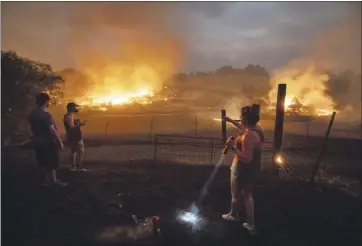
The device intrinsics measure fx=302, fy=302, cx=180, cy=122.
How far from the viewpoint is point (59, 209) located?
428 cm

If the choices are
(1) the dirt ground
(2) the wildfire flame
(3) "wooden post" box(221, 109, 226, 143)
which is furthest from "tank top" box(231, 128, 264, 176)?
(2) the wildfire flame

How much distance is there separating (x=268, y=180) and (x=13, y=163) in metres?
3.86

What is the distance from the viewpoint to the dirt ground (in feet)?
13.3

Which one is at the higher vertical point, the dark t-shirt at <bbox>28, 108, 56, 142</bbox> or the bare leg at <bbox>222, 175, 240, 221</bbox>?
the dark t-shirt at <bbox>28, 108, 56, 142</bbox>

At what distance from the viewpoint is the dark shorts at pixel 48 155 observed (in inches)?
173

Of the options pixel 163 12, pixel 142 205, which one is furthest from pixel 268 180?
pixel 163 12

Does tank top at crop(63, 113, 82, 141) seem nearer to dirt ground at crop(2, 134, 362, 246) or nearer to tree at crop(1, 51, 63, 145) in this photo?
dirt ground at crop(2, 134, 362, 246)

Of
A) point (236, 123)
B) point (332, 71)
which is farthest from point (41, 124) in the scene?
point (332, 71)

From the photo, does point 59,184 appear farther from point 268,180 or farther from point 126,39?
point 268,180

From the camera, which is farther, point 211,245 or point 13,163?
point 13,163

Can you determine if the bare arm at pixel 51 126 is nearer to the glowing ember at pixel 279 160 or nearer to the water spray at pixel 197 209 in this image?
the water spray at pixel 197 209

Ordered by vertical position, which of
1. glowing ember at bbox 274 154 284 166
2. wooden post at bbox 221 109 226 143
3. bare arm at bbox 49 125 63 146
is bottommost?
glowing ember at bbox 274 154 284 166

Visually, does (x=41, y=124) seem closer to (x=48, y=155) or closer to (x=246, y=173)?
(x=48, y=155)

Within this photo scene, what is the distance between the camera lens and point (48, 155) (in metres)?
4.43
